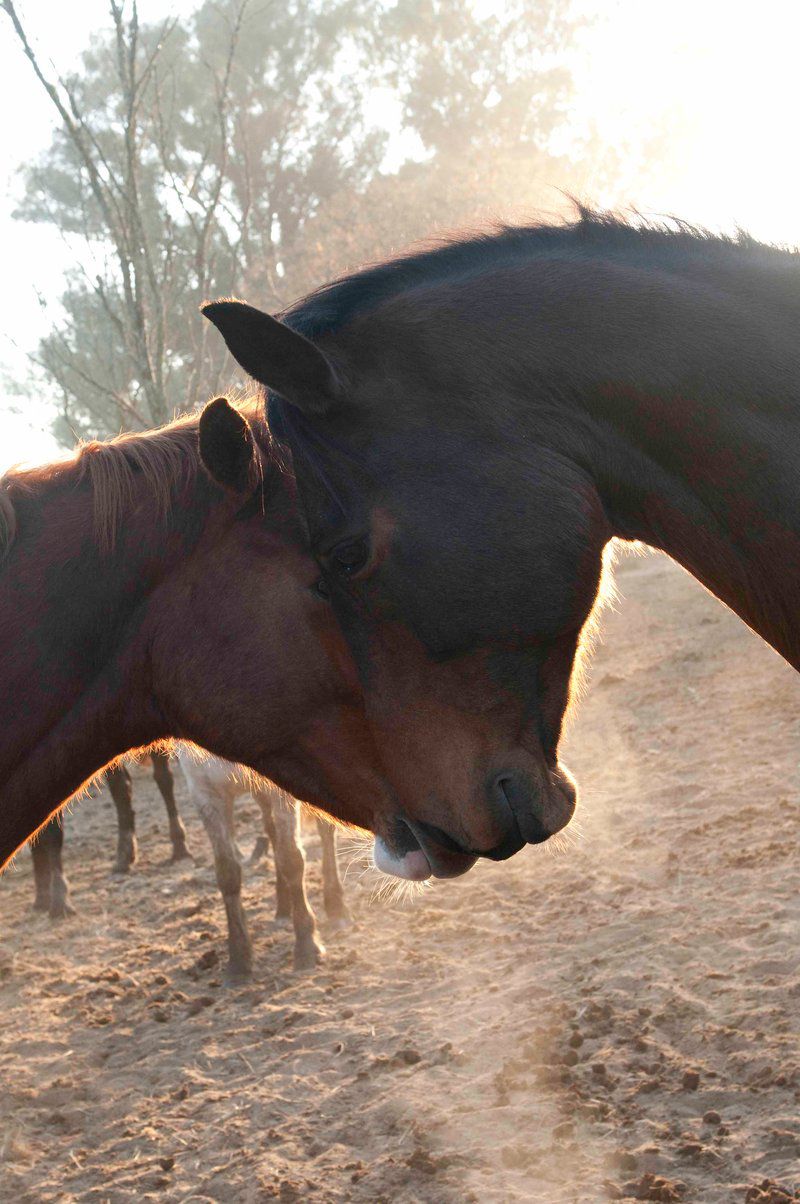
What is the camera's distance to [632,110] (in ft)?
70.2

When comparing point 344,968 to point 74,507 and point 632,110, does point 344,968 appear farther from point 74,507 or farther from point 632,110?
point 632,110

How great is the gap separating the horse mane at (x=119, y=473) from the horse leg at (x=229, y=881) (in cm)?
391

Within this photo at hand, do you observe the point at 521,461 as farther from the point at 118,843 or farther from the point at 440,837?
the point at 118,843

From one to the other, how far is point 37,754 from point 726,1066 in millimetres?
2660

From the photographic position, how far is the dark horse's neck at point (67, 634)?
7.16 ft

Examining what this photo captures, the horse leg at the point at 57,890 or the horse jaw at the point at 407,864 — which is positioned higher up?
the horse jaw at the point at 407,864

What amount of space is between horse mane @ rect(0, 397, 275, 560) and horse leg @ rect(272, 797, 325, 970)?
347 centimetres

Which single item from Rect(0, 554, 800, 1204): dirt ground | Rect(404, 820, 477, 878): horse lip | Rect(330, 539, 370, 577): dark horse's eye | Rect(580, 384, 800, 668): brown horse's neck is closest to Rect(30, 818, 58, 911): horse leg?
Rect(0, 554, 800, 1204): dirt ground

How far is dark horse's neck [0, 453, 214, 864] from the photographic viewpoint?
218 centimetres

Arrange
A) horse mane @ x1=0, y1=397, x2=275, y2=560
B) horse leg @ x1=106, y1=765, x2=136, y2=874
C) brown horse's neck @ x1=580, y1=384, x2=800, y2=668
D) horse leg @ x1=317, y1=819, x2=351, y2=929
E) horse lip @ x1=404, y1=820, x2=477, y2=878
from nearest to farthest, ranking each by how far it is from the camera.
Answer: brown horse's neck @ x1=580, y1=384, x2=800, y2=668
horse lip @ x1=404, y1=820, x2=477, y2=878
horse mane @ x1=0, y1=397, x2=275, y2=560
horse leg @ x1=317, y1=819, x2=351, y2=929
horse leg @ x1=106, y1=765, x2=136, y2=874

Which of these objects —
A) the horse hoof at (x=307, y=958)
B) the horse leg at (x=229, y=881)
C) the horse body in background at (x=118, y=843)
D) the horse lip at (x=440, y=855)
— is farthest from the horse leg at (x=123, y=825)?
the horse lip at (x=440, y=855)

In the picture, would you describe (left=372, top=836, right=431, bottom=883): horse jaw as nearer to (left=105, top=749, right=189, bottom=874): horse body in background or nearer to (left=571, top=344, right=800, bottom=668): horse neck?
(left=571, top=344, right=800, bottom=668): horse neck

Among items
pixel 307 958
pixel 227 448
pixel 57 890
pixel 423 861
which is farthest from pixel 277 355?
pixel 57 890

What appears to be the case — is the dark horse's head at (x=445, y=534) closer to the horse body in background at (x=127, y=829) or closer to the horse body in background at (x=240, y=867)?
the horse body in background at (x=240, y=867)
